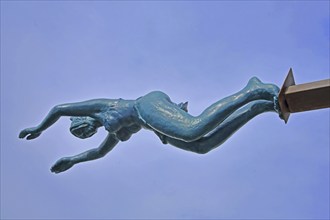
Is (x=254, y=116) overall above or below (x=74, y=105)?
below

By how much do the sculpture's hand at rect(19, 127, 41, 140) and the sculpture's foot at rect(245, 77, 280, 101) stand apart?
3.00 metres

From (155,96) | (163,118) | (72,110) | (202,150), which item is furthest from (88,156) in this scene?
(202,150)

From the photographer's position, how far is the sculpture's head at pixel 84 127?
775cm

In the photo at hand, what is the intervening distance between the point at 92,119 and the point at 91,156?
0.54 meters

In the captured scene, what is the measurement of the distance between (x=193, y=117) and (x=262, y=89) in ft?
2.72

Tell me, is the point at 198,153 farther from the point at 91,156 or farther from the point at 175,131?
the point at 91,156

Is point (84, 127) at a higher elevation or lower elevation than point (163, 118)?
higher

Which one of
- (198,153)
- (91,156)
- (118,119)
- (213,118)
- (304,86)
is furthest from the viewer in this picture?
(91,156)

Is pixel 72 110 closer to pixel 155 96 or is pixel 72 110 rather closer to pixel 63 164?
pixel 63 164

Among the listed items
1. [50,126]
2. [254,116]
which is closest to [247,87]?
[254,116]

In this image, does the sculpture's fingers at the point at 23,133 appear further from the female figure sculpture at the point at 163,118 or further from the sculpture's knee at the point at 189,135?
the sculpture's knee at the point at 189,135

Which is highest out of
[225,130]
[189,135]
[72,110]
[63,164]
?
[72,110]

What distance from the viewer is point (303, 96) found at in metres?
5.84

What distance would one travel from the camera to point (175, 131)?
6.76 m
